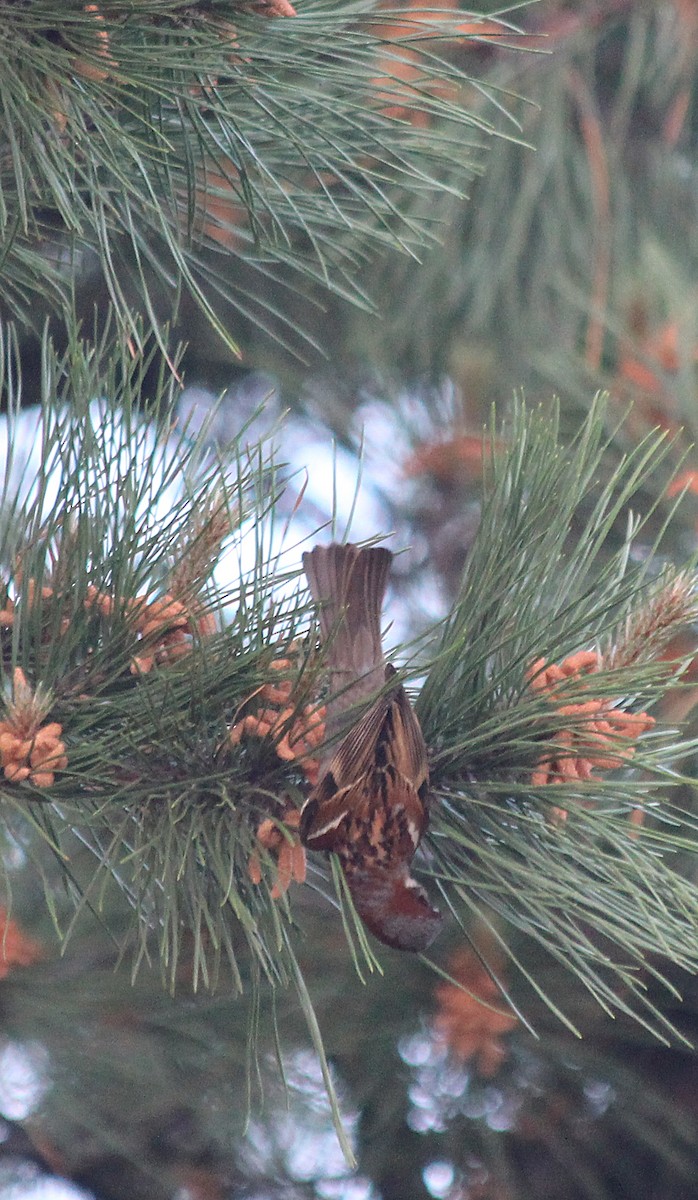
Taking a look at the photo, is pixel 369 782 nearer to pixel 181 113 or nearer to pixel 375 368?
pixel 181 113

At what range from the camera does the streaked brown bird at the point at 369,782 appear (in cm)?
46

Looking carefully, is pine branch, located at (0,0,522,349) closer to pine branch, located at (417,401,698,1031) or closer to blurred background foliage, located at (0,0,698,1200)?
blurred background foliage, located at (0,0,698,1200)

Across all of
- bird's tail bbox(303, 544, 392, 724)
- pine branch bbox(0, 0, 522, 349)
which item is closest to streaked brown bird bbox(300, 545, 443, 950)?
bird's tail bbox(303, 544, 392, 724)

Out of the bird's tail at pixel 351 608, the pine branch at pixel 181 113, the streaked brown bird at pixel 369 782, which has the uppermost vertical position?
the pine branch at pixel 181 113

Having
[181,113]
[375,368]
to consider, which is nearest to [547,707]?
[181,113]

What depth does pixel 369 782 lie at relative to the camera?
46 cm

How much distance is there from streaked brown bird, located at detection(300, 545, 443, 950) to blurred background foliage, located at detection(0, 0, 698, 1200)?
0.21 ft

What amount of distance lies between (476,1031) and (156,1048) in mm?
269

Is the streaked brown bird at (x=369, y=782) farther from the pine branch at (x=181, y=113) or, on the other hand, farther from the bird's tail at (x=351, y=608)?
the pine branch at (x=181, y=113)

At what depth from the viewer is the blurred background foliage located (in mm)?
571

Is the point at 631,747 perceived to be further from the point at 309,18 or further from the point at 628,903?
the point at 309,18

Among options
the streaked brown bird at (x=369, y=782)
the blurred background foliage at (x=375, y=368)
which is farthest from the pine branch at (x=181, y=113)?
the streaked brown bird at (x=369, y=782)

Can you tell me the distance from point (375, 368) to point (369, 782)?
1197 mm

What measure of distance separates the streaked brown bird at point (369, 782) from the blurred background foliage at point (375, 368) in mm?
65
